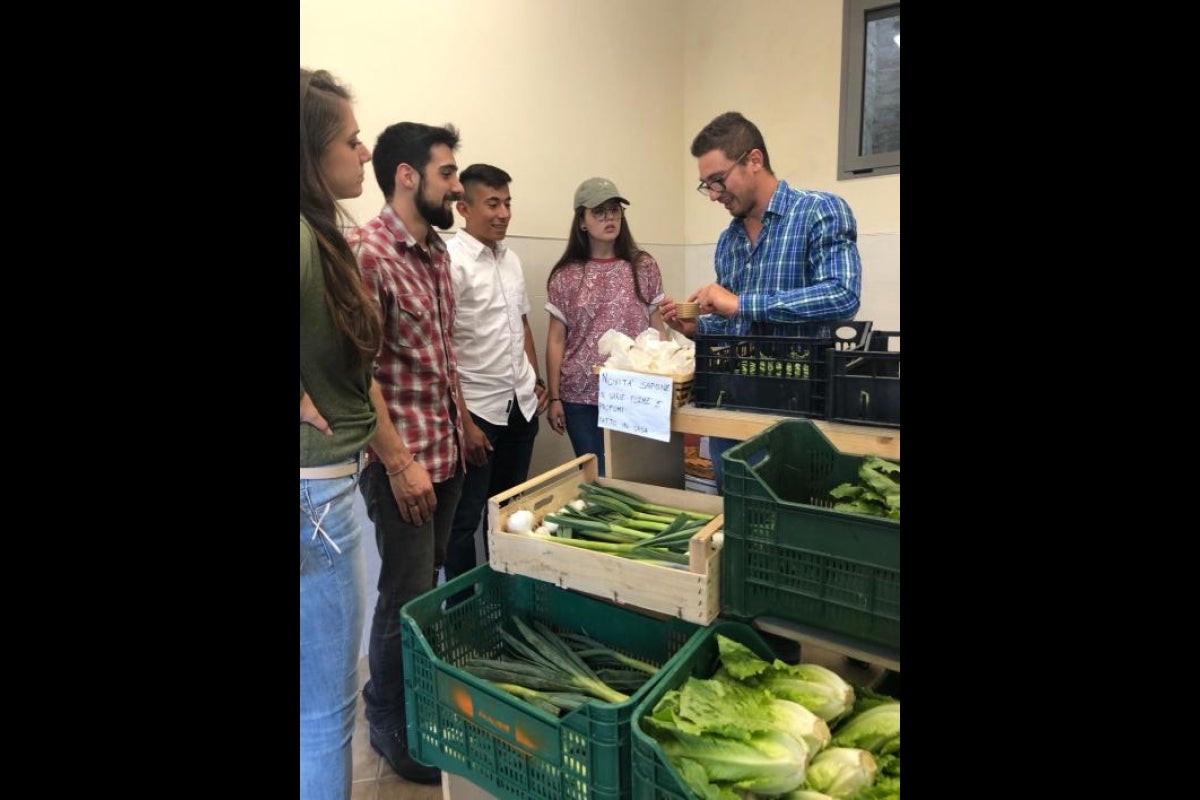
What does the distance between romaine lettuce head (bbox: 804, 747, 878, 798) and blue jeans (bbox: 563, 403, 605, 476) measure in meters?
1.46

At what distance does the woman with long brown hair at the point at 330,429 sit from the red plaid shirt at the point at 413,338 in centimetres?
34

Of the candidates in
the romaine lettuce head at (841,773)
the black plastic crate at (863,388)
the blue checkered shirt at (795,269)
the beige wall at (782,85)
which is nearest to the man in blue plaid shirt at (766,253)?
the blue checkered shirt at (795,269)

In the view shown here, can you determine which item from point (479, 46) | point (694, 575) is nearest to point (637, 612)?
point (694, 575)

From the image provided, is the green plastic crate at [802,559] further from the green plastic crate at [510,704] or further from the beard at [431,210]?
the beard at [431,210]

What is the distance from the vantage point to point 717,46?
3076mm

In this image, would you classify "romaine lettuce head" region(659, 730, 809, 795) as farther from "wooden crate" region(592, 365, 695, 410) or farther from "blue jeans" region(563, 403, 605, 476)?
"blue jeans" region(563, 403, 605, 476)

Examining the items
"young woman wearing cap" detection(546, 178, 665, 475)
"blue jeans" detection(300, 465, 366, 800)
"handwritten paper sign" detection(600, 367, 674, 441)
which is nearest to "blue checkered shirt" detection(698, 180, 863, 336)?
"handwritten paper sign" detection(600, 367, 674, 441)

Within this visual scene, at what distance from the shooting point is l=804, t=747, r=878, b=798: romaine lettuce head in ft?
3.11

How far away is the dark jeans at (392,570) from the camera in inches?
59.6

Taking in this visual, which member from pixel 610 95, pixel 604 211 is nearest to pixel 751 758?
pixel 604 211

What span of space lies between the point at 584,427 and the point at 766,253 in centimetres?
91

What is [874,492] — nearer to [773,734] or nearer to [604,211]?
[773,734]
